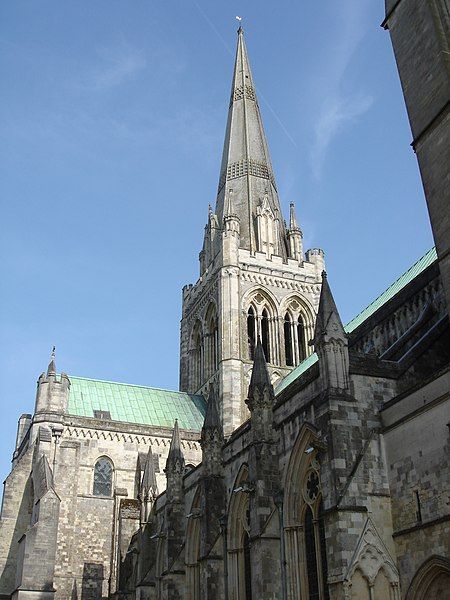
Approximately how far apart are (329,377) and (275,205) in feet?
105

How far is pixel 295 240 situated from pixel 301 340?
7.13 meters

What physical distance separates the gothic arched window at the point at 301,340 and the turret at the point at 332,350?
25434 mm

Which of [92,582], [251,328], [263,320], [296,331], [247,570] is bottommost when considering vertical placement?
[247,570]

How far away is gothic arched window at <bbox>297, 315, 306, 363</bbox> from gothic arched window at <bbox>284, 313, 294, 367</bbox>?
0.54 meters

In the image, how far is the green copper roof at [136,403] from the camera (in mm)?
41406

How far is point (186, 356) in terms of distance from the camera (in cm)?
4741

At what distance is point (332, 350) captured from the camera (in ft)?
59.4

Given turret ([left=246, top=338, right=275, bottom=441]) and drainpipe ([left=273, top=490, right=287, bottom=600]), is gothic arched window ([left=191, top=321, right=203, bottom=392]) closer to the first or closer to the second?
turret ([left=246, top=338, right=275, bottom=441])

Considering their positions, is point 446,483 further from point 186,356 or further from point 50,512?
point 186,356

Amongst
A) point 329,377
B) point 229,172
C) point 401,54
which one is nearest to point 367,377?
point 329,377

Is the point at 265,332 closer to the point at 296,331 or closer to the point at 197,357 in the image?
the point at 296,331

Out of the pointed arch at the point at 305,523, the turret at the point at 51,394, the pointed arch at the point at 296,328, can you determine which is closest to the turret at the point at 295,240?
the pointed arch at the point at 296,328

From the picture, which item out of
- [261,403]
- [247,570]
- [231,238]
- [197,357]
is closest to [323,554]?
[261,403]

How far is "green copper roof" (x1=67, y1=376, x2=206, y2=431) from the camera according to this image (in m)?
41.4
